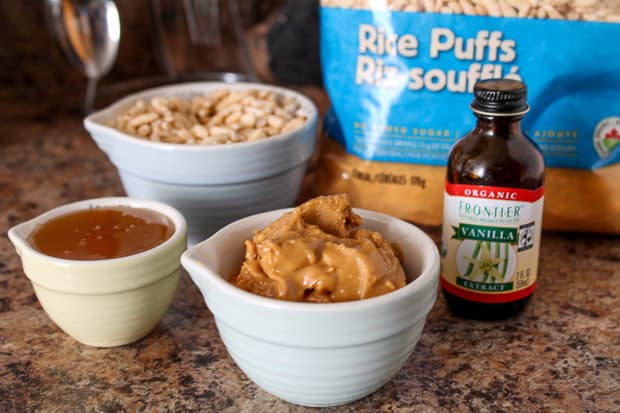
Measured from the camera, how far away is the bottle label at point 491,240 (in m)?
0.79

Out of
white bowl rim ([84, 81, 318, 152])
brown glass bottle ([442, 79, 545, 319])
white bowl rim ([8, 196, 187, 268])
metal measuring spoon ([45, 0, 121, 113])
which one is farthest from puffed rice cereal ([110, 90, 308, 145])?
metal measuring spoon ([45, 0, 121, 113])

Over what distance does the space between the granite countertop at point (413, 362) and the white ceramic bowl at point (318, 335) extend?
42mm

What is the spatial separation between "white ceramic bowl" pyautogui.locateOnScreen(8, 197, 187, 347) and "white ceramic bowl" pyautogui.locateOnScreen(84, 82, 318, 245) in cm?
13

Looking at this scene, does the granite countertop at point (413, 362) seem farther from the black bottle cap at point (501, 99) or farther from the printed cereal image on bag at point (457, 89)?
the black bottle cap at point (501, 99)

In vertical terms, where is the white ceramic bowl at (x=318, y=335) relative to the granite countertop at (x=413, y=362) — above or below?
above

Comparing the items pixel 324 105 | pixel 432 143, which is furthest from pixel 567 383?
pixel 324 105

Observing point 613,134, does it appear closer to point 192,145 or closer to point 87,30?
point 192,145

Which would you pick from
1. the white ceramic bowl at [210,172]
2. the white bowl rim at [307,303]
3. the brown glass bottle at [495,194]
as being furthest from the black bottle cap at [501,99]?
the white ceramic bowl at [210,172]

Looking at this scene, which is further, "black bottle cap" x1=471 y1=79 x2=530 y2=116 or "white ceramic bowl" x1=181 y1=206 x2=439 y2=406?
"black bottle cap" x1=471 y1=79 x2=530 y2=116

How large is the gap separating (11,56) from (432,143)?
41.1 inches

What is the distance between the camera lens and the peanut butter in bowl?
0.68 m

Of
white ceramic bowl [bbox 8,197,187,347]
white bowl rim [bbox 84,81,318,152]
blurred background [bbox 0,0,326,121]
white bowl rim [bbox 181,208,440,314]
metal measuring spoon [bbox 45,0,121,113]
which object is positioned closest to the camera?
white bowl rim [bbox 181,208,440,314]

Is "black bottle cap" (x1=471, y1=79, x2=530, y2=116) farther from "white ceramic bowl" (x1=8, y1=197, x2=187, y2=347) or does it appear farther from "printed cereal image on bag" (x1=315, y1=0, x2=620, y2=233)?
"white ceramic bowl" (x1=8, y1=197, x2=187, y2=347)

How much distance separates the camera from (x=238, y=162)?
94cm
